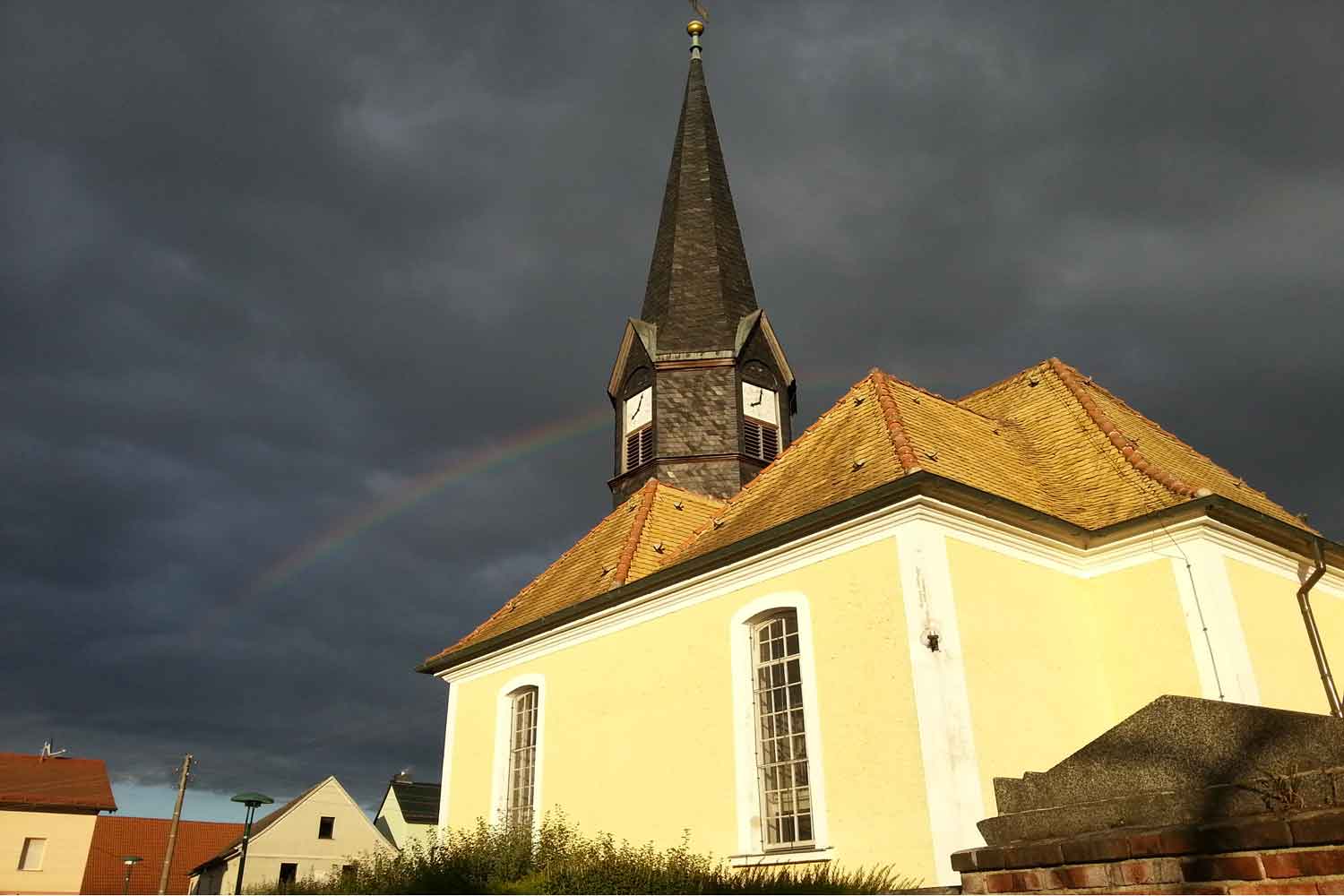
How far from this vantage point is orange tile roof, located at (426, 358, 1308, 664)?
491 inches

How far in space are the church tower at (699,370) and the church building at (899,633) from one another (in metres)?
2.66

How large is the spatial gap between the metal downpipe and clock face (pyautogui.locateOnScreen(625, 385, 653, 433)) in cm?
1169

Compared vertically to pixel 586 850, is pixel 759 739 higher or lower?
higher

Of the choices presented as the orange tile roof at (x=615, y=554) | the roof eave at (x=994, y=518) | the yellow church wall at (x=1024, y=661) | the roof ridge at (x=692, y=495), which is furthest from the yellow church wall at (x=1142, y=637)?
the roof ridge at (x=692, y=495)

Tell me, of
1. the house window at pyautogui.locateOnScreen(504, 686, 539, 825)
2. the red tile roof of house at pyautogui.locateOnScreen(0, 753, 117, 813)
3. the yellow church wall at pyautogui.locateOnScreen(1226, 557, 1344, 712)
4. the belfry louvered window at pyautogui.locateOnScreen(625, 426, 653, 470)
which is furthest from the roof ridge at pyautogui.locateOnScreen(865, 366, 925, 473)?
the red tile roof of house at pyautogui.locateOnScreen(0, 753, 117, 813)

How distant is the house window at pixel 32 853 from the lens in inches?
1471

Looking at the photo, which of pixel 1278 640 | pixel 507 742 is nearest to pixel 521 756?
pixel 507 742

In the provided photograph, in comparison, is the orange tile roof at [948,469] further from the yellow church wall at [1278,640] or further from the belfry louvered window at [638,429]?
the belfry louvered window at [638,429]

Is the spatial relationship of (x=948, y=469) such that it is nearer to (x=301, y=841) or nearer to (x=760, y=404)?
(x=760, y=404)

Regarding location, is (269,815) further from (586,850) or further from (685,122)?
(586,850)

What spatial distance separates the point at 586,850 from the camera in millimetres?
12055

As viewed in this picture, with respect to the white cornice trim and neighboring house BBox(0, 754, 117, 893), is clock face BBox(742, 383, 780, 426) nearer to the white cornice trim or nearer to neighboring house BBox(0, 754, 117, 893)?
the white cornice trim

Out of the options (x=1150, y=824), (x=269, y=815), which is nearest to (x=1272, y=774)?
(x=1150, y=824)

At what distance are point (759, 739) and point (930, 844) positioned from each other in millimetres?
2947
